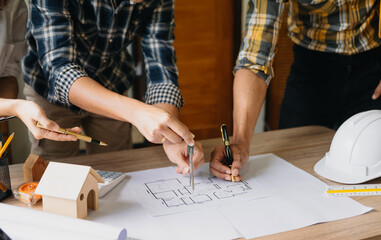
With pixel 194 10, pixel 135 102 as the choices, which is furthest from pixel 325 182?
pixel 194 10

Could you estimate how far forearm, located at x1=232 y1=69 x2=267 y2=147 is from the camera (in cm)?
136

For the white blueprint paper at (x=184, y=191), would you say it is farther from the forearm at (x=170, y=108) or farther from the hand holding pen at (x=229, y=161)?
the forearm at (x=170, y=108)

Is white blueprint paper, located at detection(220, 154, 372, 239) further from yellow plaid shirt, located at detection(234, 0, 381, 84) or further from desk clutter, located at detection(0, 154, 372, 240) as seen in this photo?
yellow plaid shirt, located at detection(234, 0, 381, 84)

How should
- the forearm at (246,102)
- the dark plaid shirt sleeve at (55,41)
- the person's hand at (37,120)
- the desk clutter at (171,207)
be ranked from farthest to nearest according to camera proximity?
1. the forearm at (246,102)
2. the dark plaid shirt sleeve at (55,41)
3. the person's hand at (37,120)
4. the desk clutter at (171,207)

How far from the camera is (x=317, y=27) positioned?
5.16 ft

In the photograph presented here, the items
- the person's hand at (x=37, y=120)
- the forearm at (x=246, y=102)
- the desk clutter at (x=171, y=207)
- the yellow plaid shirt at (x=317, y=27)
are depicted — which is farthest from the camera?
the yellow plaid shirt at (x=317, y=27)

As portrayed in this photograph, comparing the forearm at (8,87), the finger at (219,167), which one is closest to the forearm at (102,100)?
the finger at (219,167)

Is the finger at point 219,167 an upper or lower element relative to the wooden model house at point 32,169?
lower

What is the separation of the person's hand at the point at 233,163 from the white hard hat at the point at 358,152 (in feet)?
0.75

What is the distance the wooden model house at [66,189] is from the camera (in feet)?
2.91

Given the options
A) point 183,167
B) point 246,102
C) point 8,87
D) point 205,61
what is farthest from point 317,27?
point 205,61

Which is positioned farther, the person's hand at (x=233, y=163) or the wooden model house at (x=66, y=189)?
the person's hand at (x=233, y=163)

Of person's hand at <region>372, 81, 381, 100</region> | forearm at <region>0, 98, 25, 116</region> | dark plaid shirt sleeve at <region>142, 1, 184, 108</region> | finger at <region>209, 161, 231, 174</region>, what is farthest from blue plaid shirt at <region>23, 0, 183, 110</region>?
person's hand at <region>372, 81, 381, 100</region>

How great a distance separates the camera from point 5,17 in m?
1.45
